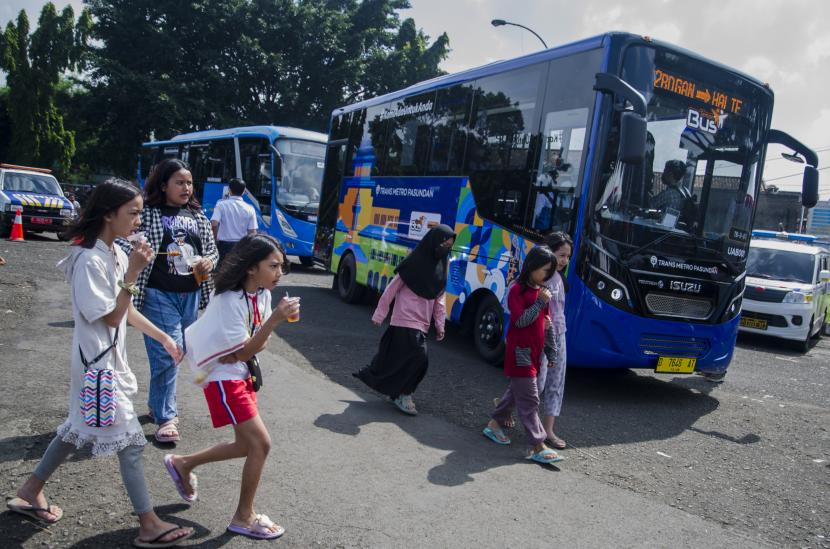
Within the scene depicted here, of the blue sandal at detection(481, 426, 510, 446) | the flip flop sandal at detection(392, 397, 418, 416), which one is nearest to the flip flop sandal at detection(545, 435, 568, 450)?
the blue sandal at detection(481, 426, 510, 446)

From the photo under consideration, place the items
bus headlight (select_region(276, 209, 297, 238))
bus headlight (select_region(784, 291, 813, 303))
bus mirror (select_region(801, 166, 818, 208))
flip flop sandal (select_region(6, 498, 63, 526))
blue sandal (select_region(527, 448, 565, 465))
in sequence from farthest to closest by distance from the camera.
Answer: bus headlight (select_region(276, 209, 297, 238)) < bus headlight (select_region(784, 291, 813, 303)) < bus mirror (select_region(801, 166, 818, 208)) < blue sandal (select_region(527, 448, 565, 465)) < flip flop sandal (select_region(6, 498, 63, 526))

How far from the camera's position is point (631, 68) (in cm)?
662

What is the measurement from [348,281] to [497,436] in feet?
22.9

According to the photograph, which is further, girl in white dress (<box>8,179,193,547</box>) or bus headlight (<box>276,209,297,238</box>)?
bus headlight (<box>276,209,297,238</box>)

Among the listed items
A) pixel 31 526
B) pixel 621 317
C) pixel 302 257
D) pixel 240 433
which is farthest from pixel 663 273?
pixel 302 257

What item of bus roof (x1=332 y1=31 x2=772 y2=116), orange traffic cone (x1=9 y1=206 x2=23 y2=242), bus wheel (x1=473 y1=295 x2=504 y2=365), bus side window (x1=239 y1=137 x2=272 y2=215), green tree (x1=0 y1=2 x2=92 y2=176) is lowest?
orange traffic cone (x1=9 y1=206 x2=23 y2=242)

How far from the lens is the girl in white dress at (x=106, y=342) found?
3100mm

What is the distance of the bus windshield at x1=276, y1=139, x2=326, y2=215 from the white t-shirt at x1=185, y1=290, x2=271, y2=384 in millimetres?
13148

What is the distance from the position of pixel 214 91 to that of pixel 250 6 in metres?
4.12

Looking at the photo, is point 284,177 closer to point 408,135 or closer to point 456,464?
point 408,135

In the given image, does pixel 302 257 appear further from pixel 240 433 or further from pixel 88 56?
pixel 88 56

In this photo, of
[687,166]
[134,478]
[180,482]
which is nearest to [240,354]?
[134,478]

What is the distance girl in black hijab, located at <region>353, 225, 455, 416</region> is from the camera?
6.00m

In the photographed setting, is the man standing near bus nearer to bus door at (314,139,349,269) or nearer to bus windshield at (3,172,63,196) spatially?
bus door at (314,139,349,269)
